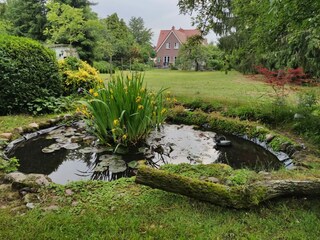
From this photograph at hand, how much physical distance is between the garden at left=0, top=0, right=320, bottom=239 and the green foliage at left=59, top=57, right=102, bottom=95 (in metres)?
0.03

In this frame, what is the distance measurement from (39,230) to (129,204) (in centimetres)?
70

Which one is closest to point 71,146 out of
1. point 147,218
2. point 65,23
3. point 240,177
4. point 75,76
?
point 147,218

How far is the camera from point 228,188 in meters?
2.17

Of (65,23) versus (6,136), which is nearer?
(6,136)

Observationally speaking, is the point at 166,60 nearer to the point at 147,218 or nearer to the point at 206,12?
the point at 206,12

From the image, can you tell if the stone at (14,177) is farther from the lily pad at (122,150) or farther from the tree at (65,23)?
the tree at (65,23)

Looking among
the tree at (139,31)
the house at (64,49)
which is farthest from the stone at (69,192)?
the tree at (139,31)

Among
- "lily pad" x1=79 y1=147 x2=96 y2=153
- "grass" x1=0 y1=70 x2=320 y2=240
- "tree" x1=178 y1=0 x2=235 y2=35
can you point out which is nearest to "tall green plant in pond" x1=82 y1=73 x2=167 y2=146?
"lily pad" x1=79 y1=147 x2=96 y2=153

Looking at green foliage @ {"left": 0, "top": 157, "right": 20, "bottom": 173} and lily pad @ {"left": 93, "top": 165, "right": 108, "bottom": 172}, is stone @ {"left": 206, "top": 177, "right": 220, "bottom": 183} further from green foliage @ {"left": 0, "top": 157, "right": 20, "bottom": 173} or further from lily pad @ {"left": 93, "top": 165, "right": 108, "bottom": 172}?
green foliage @ {"left": 0, "top": 157, "right": 20, "bottom": 173}

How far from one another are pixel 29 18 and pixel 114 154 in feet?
62.0

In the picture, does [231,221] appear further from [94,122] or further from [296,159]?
[94,122]

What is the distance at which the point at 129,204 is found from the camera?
2244 millimetres

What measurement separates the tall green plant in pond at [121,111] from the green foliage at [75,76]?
100.0 inches

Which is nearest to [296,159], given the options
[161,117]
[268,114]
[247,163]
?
[247,163]
